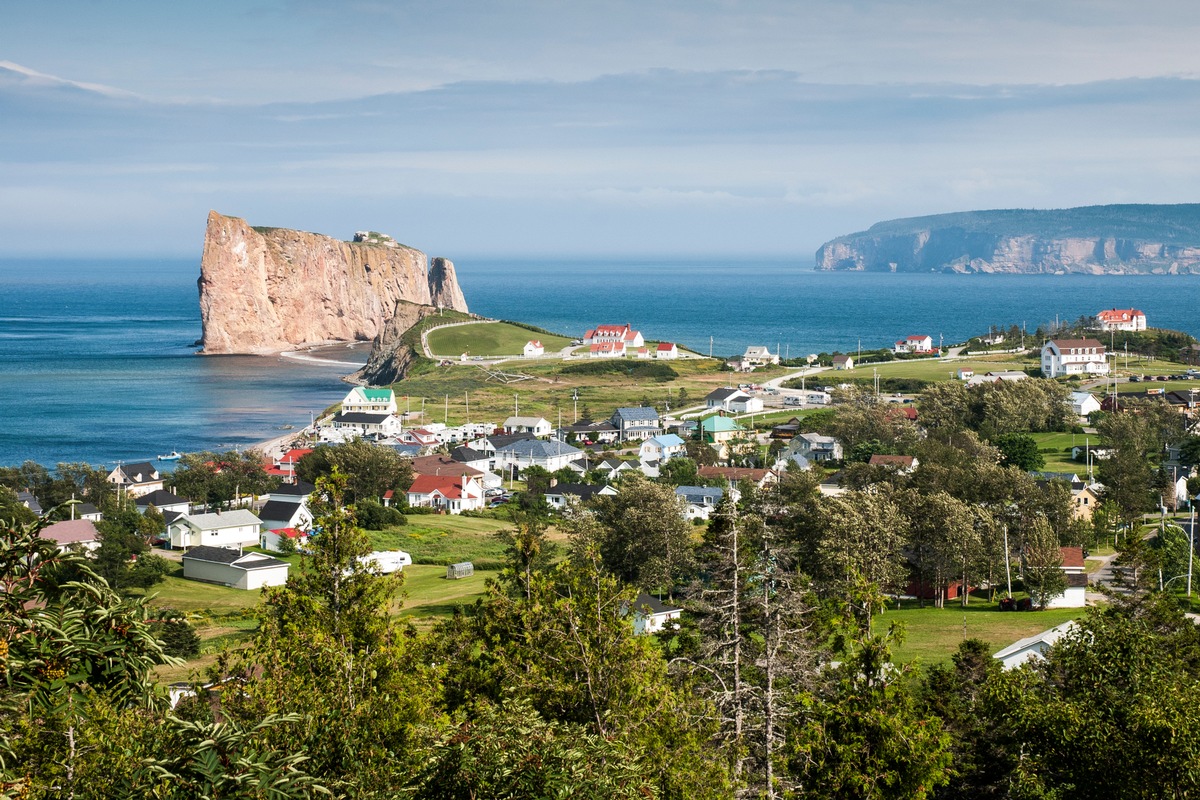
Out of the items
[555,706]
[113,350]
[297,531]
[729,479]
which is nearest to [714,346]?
[113,350]

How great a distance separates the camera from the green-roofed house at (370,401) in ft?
241

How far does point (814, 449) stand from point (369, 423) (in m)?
27.7

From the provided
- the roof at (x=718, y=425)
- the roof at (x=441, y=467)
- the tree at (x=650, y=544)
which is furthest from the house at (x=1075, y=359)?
the tree at (x=650, y=544)

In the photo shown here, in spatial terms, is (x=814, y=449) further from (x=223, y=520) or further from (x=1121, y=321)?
(x=1121, y=321)

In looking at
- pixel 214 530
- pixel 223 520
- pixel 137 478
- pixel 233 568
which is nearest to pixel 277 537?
pixel 223 520

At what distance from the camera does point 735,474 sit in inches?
1960

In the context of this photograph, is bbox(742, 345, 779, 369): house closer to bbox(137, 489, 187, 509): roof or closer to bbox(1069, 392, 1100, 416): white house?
bbox(1069, 392, 1100, 416): white house

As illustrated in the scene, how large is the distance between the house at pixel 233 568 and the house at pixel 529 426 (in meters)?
29.0

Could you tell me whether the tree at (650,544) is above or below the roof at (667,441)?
above

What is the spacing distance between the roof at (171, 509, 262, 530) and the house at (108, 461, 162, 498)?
1128cm

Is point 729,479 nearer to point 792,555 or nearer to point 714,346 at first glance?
point 792,555

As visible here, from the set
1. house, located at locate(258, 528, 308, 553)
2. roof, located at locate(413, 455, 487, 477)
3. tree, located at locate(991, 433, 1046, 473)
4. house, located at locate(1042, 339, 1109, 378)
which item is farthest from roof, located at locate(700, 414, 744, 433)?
house, located at locate(1042, 339, 1109, 378)

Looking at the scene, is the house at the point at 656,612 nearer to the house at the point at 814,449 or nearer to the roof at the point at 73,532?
the roof at the point at 73,532

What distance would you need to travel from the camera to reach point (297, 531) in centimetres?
4031
